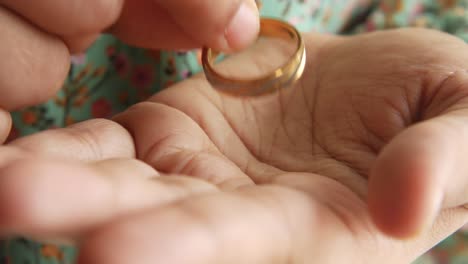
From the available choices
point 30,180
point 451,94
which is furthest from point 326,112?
point 30,180

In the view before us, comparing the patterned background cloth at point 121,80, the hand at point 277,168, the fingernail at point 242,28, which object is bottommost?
the patterned background cloth at point 121,80

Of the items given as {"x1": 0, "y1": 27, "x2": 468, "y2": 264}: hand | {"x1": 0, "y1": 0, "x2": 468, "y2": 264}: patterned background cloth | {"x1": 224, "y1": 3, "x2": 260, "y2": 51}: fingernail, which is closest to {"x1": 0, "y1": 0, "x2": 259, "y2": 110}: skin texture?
{"x1": 224, "y1": 3, "x2": 260, "y2": 51}: fingernail

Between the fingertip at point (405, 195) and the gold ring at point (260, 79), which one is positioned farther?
the gold ring at point (260, 79)

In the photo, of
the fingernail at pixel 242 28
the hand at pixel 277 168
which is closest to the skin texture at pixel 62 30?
the fingernail at pixel 242 28

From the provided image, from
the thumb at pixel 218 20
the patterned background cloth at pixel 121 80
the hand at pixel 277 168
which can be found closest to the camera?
the hand at pixel 277 168

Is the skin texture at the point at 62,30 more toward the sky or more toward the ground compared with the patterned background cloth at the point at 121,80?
more toward the sky

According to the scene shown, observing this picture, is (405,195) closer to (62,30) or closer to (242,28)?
(242,28)

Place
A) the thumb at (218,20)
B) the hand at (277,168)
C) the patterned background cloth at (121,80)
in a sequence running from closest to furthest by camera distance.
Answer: the hand at (277,168), the thumb at (218,20), the patterned background cloth at (121,80)

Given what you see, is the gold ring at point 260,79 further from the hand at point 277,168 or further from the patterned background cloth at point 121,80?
the patterned background cloth at point 121,80
